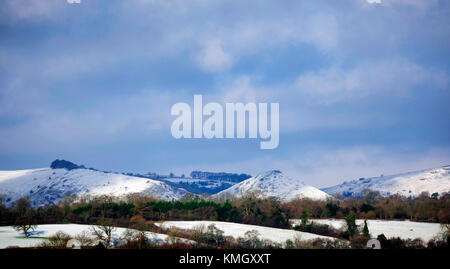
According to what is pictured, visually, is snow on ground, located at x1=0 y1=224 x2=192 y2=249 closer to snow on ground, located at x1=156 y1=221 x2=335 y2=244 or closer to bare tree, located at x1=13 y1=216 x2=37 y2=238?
bare tree, located at x1=13 y1=216 x2=37 y2=238

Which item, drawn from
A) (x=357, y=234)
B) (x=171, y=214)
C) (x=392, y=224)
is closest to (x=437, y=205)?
(x=392, y=224)

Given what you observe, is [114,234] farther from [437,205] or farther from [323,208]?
[437,205]

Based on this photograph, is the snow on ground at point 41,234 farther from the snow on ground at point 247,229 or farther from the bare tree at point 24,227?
the snow on ground at point 247,229

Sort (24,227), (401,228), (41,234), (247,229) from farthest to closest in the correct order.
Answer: (401,228) < (247,229) < (41,234) < (24,227)

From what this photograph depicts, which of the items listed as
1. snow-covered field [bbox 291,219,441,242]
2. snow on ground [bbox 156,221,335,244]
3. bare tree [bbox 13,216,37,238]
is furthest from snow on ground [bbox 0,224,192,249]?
snow-covered field [bbox 291,219,441,242]

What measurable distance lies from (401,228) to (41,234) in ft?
314

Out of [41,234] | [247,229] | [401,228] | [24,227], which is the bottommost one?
[401,228]

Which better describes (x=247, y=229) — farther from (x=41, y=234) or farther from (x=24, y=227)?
(x=24, y=227)

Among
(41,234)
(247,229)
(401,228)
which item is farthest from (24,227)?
(401,228)

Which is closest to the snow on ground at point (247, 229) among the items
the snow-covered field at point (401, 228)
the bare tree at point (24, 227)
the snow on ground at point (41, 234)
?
the snow-covered field at point (401, 228)

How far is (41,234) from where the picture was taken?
9156cm

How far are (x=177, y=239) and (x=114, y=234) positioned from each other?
15.2 m

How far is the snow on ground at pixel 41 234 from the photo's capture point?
7956cm

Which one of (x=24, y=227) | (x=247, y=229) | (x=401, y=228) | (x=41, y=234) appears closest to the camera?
(x=24, y=227)
